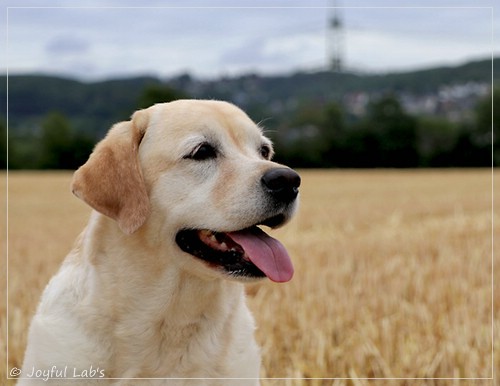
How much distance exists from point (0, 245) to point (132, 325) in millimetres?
6418

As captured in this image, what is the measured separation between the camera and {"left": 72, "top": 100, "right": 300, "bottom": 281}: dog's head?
3.54 meters

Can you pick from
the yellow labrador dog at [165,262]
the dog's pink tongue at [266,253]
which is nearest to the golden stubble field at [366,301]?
the yellow labrador dog at [165,262]

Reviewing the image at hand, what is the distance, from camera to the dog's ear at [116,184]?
355 cm

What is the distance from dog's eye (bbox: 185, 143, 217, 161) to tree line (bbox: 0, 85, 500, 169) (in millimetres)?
9739

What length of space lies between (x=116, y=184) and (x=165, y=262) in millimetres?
459

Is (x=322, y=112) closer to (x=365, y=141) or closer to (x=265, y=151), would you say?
(x=365, y=141)

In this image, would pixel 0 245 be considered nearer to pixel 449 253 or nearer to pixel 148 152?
pixel 449 253

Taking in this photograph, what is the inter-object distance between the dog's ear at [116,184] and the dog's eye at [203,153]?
29 cm

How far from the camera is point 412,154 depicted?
20766mm

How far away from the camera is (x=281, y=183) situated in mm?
3562

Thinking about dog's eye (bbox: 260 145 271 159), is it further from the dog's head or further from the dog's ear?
the dog's ear

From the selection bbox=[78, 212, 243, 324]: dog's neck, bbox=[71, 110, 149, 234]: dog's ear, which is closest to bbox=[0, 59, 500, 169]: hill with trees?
bbox=[71, 110, 149, 234]: dog's ear

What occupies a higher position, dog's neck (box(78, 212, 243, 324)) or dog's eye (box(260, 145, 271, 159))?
dog's eye (box(260, 145, 271, 159))

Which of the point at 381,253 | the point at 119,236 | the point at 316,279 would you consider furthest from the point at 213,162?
the point at 381,253
